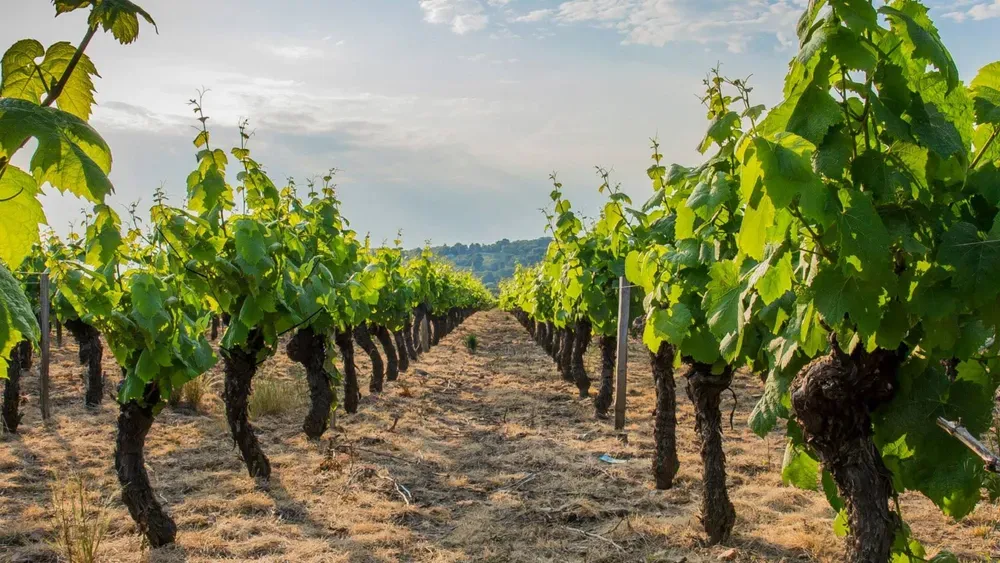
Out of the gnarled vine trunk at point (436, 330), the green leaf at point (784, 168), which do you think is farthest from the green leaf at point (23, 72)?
the gnarled vine trunk at point (436, 330)

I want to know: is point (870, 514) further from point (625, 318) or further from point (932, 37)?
point (625, 318)

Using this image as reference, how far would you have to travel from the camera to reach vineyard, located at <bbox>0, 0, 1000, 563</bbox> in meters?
1.99

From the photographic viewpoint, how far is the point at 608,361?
414 inches

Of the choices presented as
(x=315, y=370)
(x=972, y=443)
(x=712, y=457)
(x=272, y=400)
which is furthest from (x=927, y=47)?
(x=272, y=400)

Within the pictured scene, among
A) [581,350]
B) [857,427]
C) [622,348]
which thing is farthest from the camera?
[581,350]

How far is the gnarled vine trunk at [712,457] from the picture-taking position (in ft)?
16.7

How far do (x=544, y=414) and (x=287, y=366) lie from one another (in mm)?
8320

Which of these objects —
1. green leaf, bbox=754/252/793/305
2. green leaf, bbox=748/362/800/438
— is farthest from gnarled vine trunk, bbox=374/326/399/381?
green leaf, bbox=754/252/793/305

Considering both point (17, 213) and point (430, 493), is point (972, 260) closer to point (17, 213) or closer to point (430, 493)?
point (17, 213)

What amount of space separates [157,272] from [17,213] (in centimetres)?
458

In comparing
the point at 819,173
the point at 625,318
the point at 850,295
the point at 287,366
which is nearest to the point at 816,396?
the point at 850,295

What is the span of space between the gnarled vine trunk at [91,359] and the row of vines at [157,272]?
1.2 inches

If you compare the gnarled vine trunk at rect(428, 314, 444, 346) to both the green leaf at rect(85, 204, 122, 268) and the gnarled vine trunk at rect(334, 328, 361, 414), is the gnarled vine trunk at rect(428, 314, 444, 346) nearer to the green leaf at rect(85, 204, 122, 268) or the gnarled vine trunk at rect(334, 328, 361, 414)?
the gnarled vine trunk at rect(334, 328, 361, 414)

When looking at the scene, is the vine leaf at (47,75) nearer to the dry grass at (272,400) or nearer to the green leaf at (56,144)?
the green leaf at (56,144)
